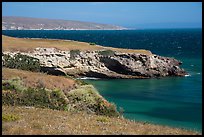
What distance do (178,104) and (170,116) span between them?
6485 millimetres

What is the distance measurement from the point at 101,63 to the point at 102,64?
0.26m

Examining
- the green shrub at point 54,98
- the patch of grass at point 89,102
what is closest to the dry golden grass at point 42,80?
the green shrub at point 54,98

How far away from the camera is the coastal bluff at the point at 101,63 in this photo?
6519 centimetres

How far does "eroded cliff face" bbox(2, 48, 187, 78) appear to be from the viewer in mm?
65188

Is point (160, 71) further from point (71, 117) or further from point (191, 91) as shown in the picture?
point (71, 117)

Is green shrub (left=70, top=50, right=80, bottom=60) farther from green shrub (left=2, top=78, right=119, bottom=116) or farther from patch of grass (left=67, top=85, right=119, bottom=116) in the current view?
patch of grass (left=67, top=85, right=119, bottom=116)

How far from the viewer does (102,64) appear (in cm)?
6769

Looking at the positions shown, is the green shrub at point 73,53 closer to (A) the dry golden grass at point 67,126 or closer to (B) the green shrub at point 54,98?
(B) the green shrub at point 54,98

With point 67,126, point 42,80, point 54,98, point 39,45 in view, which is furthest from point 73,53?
point 67,126

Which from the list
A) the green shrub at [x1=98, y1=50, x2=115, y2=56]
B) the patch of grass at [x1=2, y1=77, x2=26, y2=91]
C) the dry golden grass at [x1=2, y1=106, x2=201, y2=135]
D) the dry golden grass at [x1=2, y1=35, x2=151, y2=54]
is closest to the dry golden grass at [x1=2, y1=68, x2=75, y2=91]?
the patch of grass at [x1=2, y1=77, x2=26, y2=91]

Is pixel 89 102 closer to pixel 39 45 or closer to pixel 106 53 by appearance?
pixel 106 53

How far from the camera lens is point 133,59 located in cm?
6894

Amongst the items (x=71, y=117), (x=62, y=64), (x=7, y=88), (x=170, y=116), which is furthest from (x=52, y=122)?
(x=62, y=64)

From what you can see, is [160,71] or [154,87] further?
[160,71]
